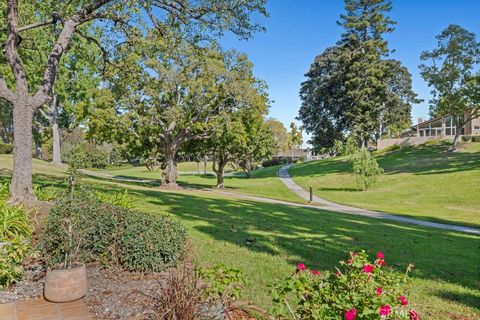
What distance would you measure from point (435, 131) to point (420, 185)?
34.4 metres

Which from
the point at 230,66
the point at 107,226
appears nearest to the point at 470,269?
the point at 107,226

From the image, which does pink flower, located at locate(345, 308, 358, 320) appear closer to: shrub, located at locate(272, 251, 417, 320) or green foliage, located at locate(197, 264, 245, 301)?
shrub, located at locate(272, 251, 417, 320)

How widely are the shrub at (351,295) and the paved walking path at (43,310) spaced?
7.68 feet

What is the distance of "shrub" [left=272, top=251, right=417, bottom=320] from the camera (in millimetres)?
2684

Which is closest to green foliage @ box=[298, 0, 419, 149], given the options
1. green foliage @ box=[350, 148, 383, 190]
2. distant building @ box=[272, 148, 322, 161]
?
green foliage @ box=[350, 148, 383, 190]

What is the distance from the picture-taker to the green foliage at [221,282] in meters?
3.92

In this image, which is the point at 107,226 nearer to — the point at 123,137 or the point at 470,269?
the point at 470,269

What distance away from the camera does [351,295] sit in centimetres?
288

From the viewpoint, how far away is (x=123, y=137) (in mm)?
24125

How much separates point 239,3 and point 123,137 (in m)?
16.1

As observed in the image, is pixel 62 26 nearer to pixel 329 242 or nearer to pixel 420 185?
pixel 329 242

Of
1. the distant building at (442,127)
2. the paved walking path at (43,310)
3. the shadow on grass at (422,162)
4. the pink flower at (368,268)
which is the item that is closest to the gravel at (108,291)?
the paved walking path at (43,310)

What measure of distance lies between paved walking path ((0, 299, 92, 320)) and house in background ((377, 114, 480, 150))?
50867 millimetres

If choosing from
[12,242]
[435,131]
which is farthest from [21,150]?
[435,131]
